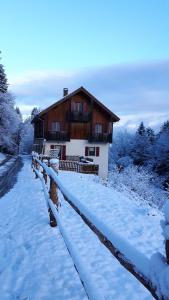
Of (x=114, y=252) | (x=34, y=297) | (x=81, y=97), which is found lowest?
(x=34, y=297)

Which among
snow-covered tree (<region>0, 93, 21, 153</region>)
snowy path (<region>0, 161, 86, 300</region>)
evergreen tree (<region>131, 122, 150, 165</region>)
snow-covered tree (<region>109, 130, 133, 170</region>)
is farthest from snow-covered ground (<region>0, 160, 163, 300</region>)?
snow-covered tree (<region>109, 130, 133, 170</region>)

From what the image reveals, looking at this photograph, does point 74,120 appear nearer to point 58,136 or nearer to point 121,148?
point 58,136

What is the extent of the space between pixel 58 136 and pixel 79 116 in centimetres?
355

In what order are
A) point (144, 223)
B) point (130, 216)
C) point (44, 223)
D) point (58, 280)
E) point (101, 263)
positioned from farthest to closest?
point (130, 216)
point (144, 223)
point (44, 223)
point (101, 263)
point (58, 280)

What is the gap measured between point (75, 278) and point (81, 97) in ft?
118

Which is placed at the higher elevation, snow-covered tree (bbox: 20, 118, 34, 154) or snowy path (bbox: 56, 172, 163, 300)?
snow-covered tree (bbox: 20, 118, 34, 154)

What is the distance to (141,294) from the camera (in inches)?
173

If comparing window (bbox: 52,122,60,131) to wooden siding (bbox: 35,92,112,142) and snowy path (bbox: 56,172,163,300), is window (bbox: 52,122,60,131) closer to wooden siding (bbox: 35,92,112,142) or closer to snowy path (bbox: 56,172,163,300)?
wooden siding (bbox: 35,92,112,142)

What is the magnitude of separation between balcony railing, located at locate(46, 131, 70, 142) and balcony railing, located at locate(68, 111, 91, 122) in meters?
1.96

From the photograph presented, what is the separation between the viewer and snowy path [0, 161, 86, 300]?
4.52 meters

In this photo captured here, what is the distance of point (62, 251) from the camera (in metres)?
5.91

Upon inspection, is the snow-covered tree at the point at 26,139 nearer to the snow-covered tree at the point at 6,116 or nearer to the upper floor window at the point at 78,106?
the snow-covered tree at the point at 6,116

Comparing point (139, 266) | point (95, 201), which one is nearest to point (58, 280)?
point (139, 266)

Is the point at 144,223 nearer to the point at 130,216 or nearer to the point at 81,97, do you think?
the point at 130,216
